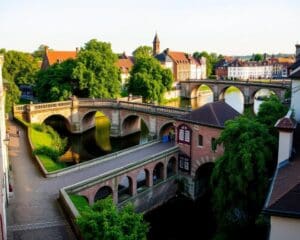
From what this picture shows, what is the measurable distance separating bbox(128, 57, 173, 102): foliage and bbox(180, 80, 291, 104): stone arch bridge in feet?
67.3

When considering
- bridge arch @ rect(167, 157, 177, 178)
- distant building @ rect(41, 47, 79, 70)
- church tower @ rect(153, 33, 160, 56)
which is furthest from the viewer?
Answer: church tower @ rect(153, 33, 160, 56)

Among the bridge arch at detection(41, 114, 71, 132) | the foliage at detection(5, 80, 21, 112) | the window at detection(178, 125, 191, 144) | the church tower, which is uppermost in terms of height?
the church tower

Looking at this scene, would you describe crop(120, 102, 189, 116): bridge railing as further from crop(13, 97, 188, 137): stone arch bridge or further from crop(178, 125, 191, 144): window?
crop(178, 125, 191, 144): window

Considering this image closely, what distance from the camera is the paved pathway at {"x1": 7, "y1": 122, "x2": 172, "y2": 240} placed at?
63.6 ft

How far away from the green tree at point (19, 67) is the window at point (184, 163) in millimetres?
48159

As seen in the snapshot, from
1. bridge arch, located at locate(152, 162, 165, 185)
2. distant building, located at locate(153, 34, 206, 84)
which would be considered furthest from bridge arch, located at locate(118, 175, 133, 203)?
distant building, located at locate(153, 34, 206, 84)

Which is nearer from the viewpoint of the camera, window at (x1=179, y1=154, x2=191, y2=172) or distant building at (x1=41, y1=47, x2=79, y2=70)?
window at (x1=179, y1=154, x2=191, y2=172)

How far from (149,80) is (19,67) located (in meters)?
29.1

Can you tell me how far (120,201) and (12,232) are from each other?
10.5 m

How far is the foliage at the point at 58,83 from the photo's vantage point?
178 feet

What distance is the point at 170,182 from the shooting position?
111 feet

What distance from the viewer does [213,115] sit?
32.6 m

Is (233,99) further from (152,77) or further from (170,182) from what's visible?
(170,182)

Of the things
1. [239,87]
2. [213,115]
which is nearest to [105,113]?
[213,115]
